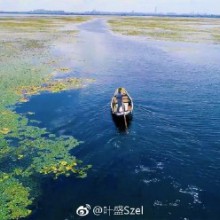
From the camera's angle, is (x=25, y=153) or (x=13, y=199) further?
(x=25, y=153)

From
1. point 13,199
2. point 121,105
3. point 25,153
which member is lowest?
point 13,199

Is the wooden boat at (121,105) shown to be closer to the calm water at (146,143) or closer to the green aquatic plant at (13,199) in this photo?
the calm water at (146,143)

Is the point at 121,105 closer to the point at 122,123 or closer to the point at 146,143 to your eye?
the point at 122,123

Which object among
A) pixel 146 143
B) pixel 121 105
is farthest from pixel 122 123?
pixel 146 143

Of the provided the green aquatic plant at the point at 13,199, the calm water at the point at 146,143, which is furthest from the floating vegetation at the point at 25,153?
the calm water at the point at 146,143

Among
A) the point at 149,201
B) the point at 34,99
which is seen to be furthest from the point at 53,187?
the point at 34,99

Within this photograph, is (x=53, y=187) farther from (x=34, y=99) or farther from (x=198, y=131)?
(x=34, y=99)

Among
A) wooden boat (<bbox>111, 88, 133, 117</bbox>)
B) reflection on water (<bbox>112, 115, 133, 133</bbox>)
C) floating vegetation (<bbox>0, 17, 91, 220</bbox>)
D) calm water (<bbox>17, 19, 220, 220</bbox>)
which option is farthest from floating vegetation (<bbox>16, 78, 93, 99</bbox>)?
reflection on water (<bbox>112, 115, 133, 133</bbox>)
